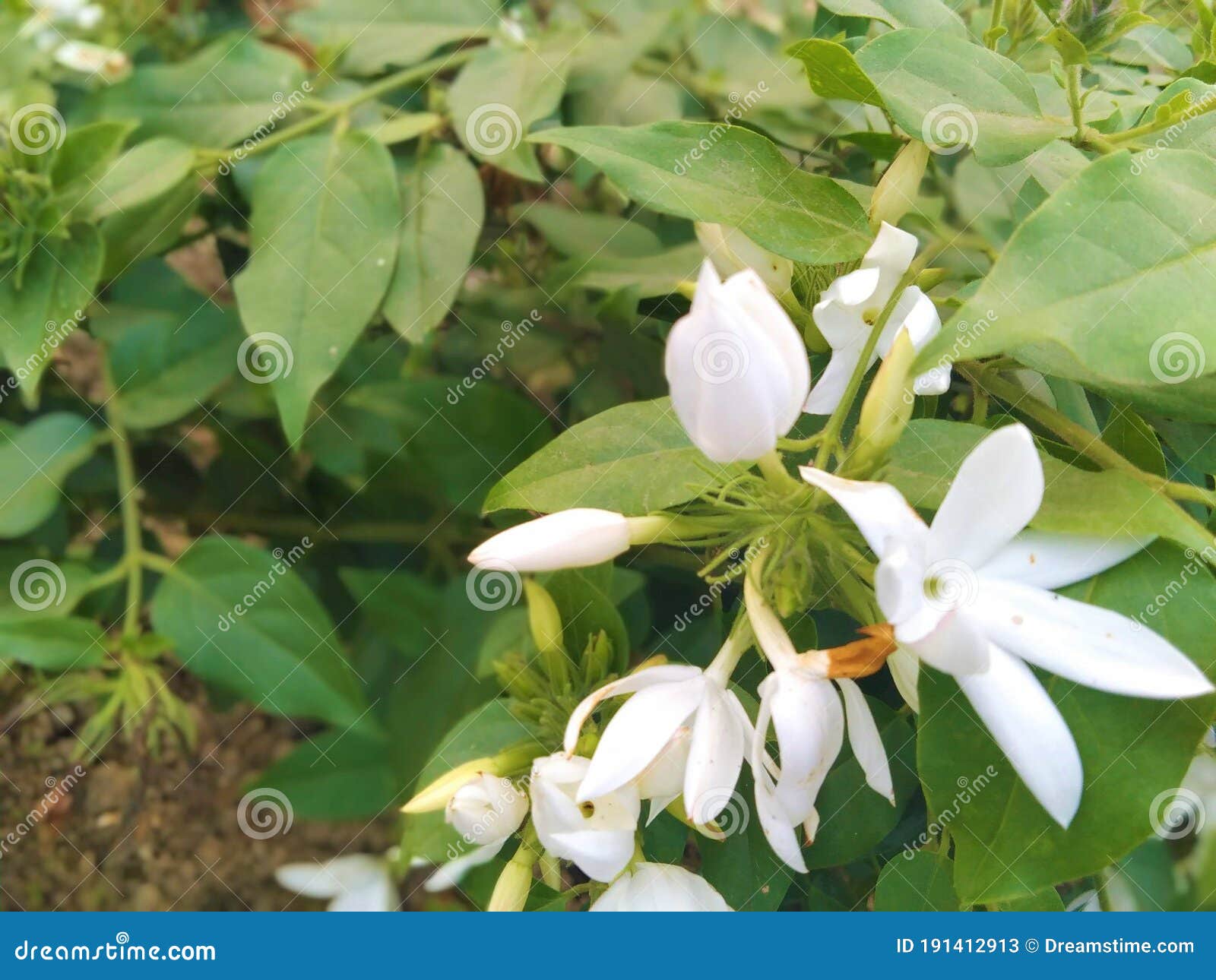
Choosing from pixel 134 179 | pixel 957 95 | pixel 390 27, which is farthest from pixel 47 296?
pixel 957 95

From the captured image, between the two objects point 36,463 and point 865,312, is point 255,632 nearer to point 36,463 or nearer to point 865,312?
point 36,463

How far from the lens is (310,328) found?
63cm

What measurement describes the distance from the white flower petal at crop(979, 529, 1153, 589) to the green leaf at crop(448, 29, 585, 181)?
43cm

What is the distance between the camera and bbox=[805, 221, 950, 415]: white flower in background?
0.39 meters

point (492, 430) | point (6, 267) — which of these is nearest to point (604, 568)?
point (492, 430)

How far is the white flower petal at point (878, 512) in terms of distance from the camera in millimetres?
293

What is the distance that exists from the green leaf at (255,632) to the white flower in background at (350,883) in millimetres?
142

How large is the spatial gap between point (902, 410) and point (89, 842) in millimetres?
847

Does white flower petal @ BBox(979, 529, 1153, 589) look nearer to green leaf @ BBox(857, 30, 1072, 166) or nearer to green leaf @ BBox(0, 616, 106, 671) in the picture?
green leaf @ BBox(857, 30, 1072, 166)

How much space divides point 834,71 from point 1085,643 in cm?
25

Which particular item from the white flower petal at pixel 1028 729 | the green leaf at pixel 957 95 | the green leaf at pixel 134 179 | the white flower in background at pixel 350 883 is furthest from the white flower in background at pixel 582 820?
the green leaf at pixel 134 179

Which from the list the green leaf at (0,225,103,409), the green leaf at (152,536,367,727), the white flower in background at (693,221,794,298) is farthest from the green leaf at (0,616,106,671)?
the white flower in background at (693,221,794,298)

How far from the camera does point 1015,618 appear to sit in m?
0.31

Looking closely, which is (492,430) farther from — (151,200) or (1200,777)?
(1200,777)
